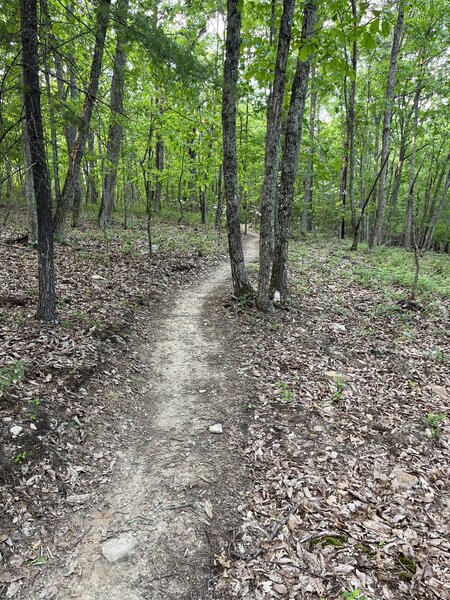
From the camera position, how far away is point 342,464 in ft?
15.9

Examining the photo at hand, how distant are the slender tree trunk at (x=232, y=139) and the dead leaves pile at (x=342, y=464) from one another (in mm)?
1157

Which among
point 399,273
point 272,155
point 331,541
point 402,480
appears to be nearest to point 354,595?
point 331,541

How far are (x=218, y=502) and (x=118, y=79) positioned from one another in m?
7.34

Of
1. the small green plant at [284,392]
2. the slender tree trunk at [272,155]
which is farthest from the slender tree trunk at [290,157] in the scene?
the small green plant at [284,392]

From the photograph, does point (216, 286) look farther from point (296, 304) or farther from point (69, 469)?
point (69, 469)

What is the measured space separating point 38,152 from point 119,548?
547cm

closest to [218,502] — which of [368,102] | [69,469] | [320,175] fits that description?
[69,469]

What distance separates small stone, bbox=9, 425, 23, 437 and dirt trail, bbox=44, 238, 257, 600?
1225 mm

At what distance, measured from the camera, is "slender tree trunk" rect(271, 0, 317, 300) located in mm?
8172

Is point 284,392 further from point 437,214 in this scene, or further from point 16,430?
point 437,214

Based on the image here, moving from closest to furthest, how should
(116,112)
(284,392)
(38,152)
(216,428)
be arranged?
1. (216,428)
2. (38,152)
3. (284,392)
4. (116,112)

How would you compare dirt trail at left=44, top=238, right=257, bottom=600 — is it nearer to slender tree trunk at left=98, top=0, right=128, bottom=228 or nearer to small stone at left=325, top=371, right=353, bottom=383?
small stone at left=325, top=371, right=353, bottom=383

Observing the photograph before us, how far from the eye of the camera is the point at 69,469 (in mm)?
4293

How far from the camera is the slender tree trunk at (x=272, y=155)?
6.97 m
